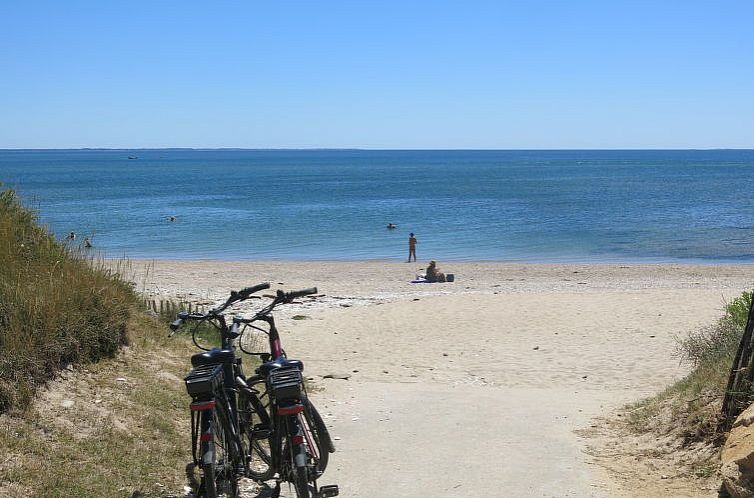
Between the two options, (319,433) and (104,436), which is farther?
(104,436)

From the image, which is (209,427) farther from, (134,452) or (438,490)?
(438,490)

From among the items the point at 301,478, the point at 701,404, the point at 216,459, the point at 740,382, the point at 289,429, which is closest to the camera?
the point at 301,478

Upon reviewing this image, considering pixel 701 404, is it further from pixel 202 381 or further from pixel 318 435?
pixel 202 381

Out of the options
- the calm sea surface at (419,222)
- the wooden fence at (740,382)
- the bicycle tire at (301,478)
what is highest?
the wooden fence at (740,382)

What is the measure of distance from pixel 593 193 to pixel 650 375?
238ft

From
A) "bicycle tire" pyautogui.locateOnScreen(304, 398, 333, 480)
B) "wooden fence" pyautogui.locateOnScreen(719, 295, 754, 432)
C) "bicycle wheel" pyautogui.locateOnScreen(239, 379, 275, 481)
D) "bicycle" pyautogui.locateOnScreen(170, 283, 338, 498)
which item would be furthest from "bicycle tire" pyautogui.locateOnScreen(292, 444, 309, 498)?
"wooden fence" pyautogui.locateOnScreen(719, 295, 754, 432)

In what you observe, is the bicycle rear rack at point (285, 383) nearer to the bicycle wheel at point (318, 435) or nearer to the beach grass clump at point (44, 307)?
the bicycle wheel at point (318, 435)

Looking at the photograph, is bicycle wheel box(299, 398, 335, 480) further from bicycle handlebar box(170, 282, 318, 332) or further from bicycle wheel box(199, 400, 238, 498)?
bicycle handlebar box(170, 282, 318, 332)

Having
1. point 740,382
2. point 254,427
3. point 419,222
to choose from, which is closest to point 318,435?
point 254,427

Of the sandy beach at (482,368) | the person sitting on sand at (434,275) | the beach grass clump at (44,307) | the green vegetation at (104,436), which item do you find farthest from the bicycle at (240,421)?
the person sitting on sand at (434,275)

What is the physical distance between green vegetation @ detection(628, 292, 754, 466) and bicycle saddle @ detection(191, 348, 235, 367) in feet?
11.6

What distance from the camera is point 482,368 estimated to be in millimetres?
12023

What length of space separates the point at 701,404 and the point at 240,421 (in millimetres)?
3859

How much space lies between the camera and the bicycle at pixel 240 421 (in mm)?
4777
